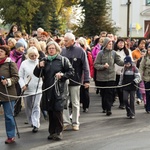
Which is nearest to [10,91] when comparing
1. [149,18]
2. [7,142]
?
[7,142]

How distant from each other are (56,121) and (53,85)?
0.71 metres

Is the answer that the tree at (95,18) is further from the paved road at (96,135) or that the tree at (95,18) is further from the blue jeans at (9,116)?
the blue jeans at (9,116)

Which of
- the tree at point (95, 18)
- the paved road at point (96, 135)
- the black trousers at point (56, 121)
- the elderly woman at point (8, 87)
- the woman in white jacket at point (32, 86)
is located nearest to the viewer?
the paved road at point (96, 135)

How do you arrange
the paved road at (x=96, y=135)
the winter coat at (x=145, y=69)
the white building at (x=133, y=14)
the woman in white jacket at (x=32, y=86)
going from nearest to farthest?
the paved road at (x=96, y=135) < the woman in white jacket at (x=32, y=86) < the winter coat at (x=145, y=69) < the white building at (x=133, y=14)

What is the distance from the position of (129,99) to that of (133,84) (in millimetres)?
761

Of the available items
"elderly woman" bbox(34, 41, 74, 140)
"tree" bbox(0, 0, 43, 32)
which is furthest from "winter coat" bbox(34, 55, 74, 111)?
"tree" bbox(0, 0, 43, 32)

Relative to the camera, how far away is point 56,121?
798 centimetres

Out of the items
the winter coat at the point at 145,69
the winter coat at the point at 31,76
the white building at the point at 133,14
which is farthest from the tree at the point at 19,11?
the winter coat at the point at 31,76

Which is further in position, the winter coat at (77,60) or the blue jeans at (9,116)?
the winter coat at (77,60)

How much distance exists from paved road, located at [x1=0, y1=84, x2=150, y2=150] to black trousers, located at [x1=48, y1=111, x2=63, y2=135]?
22 cm

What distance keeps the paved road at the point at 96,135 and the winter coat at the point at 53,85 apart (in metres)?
0.69

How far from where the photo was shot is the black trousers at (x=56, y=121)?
7923 millimetres

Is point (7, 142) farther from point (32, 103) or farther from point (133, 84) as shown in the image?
point (133, 84)

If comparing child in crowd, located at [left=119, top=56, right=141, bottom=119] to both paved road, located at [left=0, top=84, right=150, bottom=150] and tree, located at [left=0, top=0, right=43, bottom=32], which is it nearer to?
paved road, located at [left=0, top=84, right=150, bottom=150]
